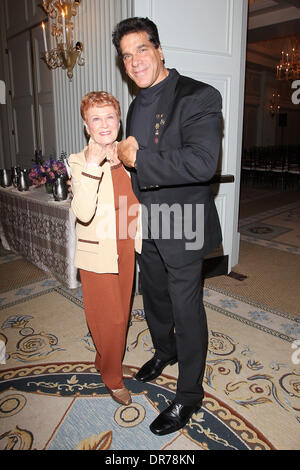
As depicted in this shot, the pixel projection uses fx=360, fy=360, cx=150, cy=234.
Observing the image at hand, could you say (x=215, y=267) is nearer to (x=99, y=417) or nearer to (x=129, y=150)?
(x=99, y=417)

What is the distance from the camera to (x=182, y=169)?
1458 millimetres

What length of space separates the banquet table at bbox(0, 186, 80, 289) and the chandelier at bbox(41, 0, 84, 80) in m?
1.44

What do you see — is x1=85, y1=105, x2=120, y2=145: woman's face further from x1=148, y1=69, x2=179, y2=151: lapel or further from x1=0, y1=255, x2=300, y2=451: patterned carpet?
x1=0, y1=255, x2=300, y2=451: patterned carpet

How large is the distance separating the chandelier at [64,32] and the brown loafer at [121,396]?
3.22 metres

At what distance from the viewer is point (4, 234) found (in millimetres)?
4625

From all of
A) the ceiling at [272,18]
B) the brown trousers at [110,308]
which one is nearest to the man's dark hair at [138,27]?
the brown trousers at [110,308]

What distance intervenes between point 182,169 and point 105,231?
1.63 ft

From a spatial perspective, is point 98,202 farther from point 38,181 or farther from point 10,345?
point 38,181

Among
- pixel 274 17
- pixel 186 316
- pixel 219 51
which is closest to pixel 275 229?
pixel 219 51

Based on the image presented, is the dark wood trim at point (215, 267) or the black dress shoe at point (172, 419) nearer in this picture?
the black dress shoe at point (172, 419)

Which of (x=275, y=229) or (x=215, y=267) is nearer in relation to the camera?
(x=215, y=267)

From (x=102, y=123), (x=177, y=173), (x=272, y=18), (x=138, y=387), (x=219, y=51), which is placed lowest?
(x=138, y=387)

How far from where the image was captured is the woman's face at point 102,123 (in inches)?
63.1

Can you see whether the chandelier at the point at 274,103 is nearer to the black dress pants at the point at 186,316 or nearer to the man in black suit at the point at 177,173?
the man in black suit at the point at 177,173
